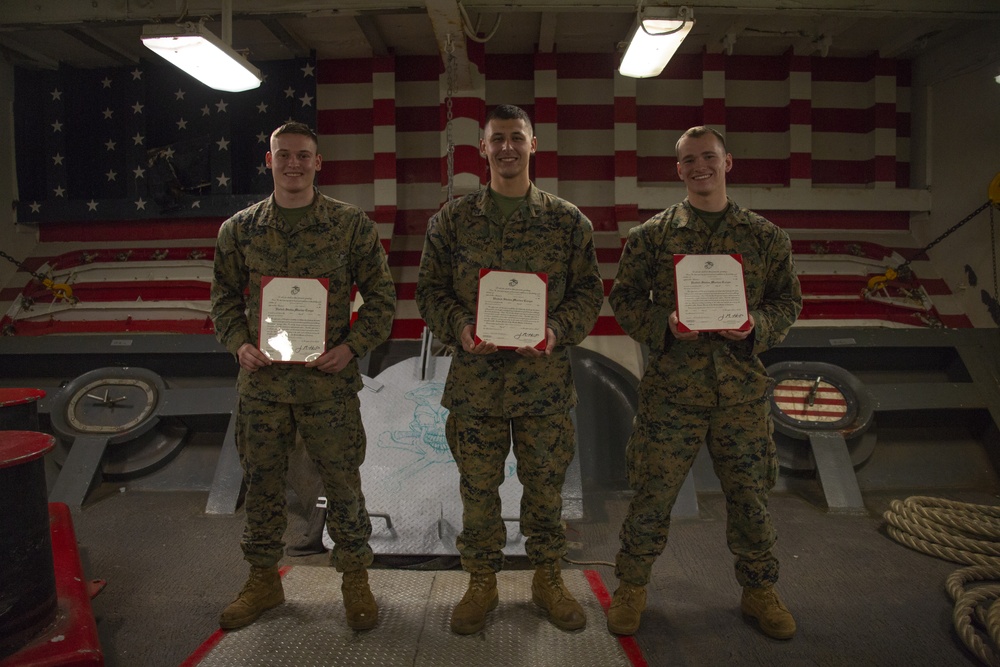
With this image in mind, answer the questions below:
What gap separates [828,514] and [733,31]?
3346 millimetres

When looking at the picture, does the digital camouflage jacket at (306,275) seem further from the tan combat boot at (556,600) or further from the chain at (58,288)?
the chain at (58,288)

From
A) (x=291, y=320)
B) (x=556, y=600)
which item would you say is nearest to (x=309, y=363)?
(x=291, y=320)

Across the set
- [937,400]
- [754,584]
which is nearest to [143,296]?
[754,584]

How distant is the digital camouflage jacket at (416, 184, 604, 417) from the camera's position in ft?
7.08

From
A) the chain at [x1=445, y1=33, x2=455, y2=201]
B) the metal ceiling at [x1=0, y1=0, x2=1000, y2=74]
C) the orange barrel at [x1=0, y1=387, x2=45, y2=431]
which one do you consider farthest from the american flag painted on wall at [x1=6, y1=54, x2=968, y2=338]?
the orange barrel at [x1=0, y1=387, x2=45, y2=431]

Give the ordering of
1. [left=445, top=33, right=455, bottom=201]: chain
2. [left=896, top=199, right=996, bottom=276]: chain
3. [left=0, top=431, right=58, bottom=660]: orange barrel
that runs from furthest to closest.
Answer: [left=896, top=199, right=996, bottom=276]: chain → [left=445, top=33, right=455, bottom=201]: chain → [left=0, top=431, right=58, bottom=660]: orange barrel

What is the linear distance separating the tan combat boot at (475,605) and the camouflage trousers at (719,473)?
1.62ft

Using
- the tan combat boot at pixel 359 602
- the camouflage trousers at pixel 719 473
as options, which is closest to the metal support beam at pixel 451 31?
the camouflage trousers at pixel 719 473

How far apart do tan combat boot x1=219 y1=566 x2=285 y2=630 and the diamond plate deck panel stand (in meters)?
0.03

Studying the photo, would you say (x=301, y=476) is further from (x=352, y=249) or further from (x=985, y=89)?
(x=985, y=89)

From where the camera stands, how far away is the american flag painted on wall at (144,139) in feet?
15.3

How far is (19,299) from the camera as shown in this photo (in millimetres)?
4668

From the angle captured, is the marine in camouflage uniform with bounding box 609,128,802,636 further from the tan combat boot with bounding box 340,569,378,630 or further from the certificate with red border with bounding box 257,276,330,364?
the certificate with red border with bounding box 257,276,330,364

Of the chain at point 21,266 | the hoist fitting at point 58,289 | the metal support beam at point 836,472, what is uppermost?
the chain at point 21,266
